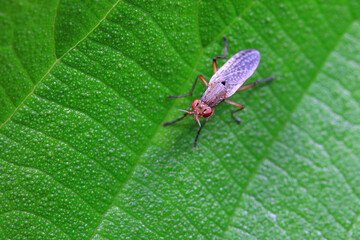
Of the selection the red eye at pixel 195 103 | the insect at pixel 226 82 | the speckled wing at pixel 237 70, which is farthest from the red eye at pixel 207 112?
the speckled wing at pixel 237 70

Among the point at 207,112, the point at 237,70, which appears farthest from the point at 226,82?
the point at 207,112

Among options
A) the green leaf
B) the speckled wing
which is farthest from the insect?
the green leaf

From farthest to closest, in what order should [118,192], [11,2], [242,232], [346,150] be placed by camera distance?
[346,150], [242,232], [118,192], [11,2]

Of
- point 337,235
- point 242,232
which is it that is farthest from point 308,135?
point 242,232

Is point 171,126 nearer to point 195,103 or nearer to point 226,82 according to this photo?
point 195,103

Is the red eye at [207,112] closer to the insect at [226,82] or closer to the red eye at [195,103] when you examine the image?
the insect at [226,82]

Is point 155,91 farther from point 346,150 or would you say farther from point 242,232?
point 346,150

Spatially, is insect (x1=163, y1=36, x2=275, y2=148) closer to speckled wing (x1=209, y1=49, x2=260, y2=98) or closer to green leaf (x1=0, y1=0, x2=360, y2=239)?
speckled wing (x1=209, y1=49, x2=260, y2=98)
